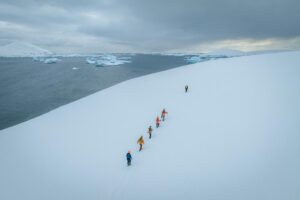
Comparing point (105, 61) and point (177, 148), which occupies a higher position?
point (105, 61)

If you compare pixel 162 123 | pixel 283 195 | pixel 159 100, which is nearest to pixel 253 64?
pixel 159 100

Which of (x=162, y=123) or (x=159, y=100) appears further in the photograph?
(x=159, y=100)

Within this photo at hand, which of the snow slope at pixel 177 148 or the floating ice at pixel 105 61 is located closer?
the snow slope at pixel 177 148

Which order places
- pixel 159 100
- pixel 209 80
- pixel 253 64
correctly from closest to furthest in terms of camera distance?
pixel 159 100
pixel 209 80
pixel 253 64

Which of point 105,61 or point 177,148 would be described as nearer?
point 177,148

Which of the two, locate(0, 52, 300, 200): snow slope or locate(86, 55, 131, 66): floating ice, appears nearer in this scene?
locate(0, 52, 300, 200): snow slope

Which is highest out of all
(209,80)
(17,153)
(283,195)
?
(209,80)

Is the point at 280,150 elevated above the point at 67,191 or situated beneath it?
elevated above

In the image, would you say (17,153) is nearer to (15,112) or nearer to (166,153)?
(166,153)
